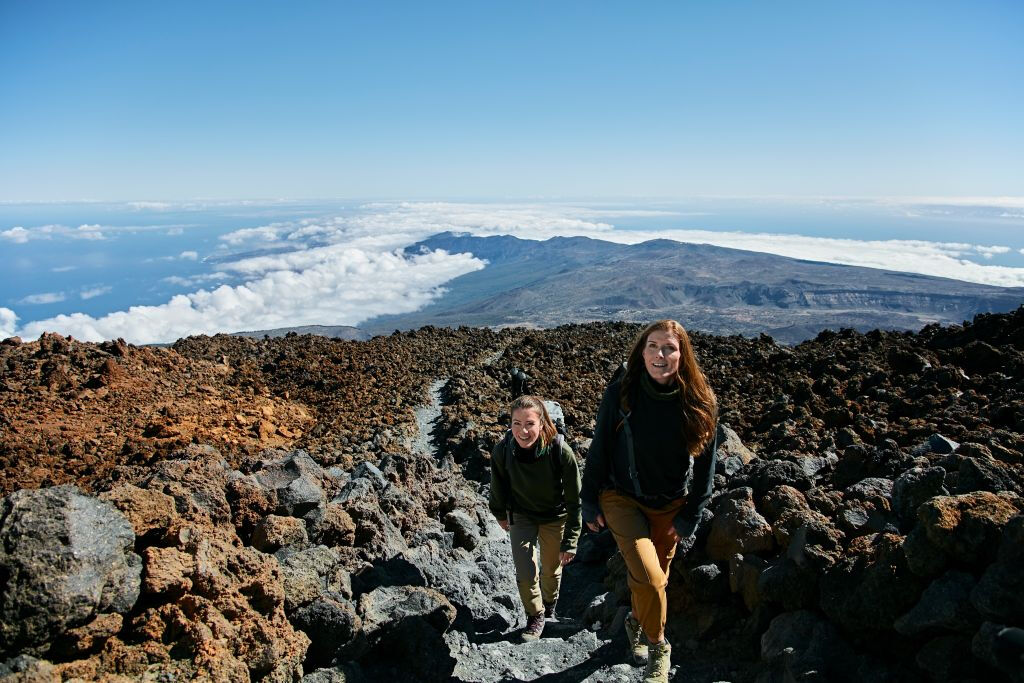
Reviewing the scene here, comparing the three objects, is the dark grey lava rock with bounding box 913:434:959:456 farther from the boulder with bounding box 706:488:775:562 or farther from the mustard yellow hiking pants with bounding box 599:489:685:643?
the mustard yellow hiking pants with bounding box 599:489:685:643

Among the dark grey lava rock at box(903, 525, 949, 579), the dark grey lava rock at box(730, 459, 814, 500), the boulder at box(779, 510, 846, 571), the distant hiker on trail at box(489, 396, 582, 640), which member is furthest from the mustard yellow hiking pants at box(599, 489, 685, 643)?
the dark grey lava rock at box(730, 459, 814, 500)

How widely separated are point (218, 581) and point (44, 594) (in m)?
0.92

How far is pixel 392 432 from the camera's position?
12.5 meters

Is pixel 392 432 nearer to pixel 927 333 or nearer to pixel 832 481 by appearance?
pixel 832 481

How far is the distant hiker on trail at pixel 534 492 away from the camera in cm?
441

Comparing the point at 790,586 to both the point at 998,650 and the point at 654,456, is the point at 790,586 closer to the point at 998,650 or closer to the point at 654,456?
the point at 654,456

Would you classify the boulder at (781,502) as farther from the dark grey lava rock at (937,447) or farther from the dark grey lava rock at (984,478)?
the dark grey lava rock at (937,447)

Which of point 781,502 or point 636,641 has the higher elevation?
point 781,502

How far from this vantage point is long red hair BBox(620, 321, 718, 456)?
12.2 ft

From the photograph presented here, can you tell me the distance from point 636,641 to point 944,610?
1.99m

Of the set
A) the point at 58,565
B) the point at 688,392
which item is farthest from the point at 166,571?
the point at 688,392

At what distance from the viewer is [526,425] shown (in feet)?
14.1

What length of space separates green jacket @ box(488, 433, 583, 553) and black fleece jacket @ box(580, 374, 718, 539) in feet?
1.86

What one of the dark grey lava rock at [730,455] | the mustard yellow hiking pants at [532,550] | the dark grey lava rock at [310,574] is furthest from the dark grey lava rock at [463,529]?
the dark grey lava rock at [730,455]
